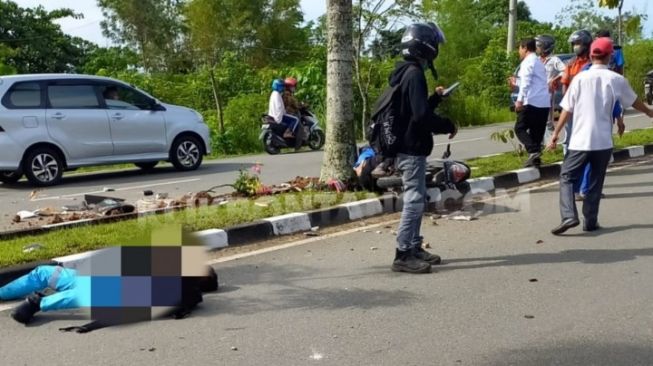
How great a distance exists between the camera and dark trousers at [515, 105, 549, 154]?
9.83m

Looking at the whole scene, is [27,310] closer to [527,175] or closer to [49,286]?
[49,286]

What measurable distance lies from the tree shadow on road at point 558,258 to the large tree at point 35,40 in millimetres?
28108

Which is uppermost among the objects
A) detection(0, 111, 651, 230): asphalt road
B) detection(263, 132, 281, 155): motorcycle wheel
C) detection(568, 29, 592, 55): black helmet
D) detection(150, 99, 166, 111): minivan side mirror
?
detection(568, 29, 592, 55): black helmet

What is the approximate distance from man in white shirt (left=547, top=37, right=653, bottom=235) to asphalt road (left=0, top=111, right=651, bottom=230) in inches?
179

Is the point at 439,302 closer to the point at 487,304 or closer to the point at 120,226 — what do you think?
the point at 487,304

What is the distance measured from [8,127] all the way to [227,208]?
4.60 meters

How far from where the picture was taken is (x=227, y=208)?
25.4 ft

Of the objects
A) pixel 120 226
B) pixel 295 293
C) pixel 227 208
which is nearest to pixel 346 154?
pixel 227 208

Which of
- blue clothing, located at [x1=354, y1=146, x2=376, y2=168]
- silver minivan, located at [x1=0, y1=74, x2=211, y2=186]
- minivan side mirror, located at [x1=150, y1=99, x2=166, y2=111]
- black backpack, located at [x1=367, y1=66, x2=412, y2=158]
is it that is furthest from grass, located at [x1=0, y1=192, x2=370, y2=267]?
minivan side mirror, located at [x1=150, y1=99, x2=166, y2=111]

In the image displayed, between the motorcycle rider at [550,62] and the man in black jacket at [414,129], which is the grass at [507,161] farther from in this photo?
the man in black jacket at [414,129]

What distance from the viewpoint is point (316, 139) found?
16.1m

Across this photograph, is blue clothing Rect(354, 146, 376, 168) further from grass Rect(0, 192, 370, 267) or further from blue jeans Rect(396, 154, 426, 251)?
blue jeans Rect(396, 154, 426, 251)

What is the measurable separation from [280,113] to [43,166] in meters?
5.42

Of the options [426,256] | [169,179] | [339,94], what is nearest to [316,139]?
[169,179]
